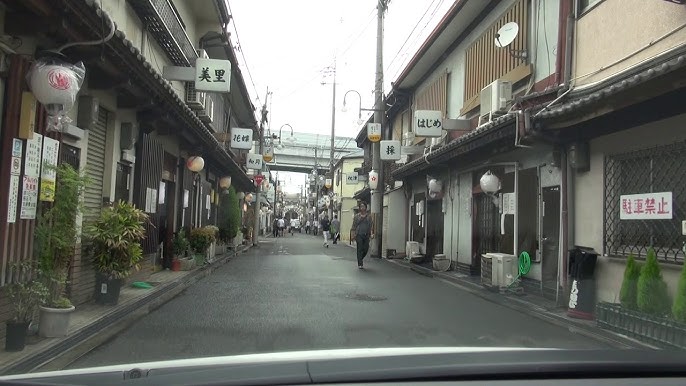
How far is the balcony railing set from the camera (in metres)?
10.3

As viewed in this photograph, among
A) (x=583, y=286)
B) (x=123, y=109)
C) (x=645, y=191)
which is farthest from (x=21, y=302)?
(x=645, y=191)

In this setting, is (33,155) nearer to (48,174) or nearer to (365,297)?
(48,174)

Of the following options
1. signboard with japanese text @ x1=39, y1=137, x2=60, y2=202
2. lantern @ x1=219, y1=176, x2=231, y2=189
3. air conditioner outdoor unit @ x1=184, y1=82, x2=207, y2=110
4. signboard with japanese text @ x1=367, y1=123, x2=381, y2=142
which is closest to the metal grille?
signboard with japanese text @ x1=39, y1=137, x2=60, y2=202

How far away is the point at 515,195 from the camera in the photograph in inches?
473

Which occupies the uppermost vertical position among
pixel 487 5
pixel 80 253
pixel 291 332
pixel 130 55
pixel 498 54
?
pixel 487 5

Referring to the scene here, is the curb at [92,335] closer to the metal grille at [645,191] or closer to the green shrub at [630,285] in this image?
the green shrub at [630,285]

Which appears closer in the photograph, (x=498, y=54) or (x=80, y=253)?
(x=80, y=253)

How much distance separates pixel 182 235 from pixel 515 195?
796cm

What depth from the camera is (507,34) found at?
1180 cm

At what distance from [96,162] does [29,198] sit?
9.10ft

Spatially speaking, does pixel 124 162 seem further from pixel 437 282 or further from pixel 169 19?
pixel 437 282

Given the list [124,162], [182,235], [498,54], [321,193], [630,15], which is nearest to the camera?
[630,15]


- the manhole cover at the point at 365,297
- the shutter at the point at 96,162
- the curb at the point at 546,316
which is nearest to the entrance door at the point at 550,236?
the curb at the point at 546,316

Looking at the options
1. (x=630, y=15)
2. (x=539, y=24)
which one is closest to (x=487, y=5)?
(x=539, y=24)
